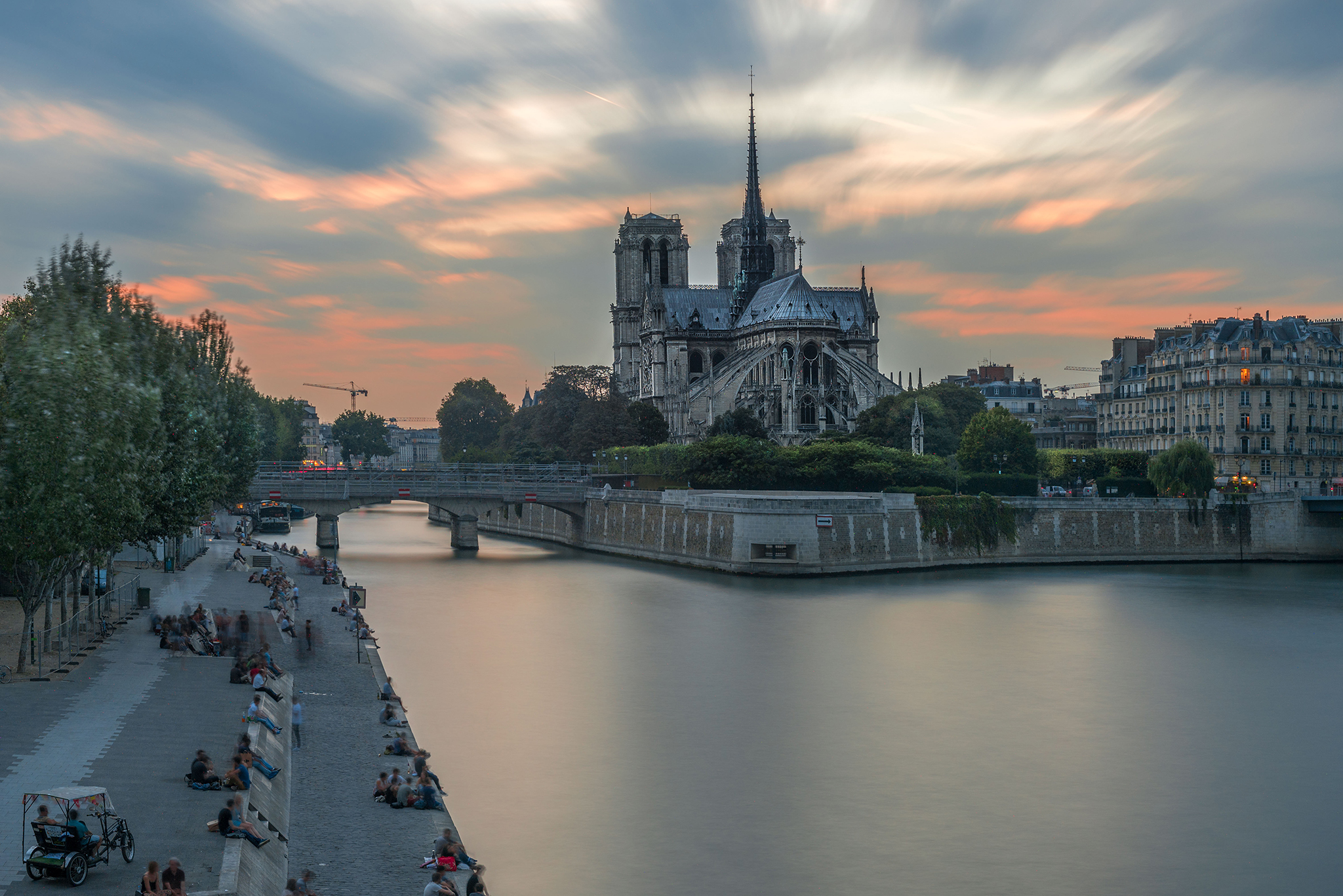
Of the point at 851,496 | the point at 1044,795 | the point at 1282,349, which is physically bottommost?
the point at 1044,795

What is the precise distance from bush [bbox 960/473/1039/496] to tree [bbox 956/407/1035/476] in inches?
351

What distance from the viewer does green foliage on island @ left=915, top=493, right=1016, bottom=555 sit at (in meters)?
62.1

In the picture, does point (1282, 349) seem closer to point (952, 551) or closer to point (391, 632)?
point (952, 551)

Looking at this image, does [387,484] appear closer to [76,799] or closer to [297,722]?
[297,722]

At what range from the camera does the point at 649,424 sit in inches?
4136

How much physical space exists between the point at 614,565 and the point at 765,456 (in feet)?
42.7

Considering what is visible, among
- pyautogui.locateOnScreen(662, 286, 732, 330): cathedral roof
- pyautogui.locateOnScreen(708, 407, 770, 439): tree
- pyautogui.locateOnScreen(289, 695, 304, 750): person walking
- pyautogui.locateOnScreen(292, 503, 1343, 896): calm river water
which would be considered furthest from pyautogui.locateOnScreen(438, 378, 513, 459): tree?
pyautogui.locateOnScreen(289, 695, 304, 750): person walking

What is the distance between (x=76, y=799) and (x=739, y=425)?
3208 inches

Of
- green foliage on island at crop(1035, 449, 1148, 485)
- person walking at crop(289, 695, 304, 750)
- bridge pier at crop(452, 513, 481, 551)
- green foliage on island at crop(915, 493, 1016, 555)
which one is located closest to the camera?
person walking at crop(289, 695, 304, 750)

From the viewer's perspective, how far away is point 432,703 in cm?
3092

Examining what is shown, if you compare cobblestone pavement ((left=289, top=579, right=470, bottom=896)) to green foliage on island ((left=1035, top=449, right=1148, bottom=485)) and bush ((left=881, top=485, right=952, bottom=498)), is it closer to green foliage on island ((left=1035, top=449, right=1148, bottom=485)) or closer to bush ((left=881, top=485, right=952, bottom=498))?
bush ((left=881, top=485, right=952, bottom=498))

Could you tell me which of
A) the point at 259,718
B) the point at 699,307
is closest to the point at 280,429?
the point at 699,307

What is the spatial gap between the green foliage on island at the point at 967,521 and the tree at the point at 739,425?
105 ft

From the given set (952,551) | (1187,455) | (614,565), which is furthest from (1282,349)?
(614,565)
